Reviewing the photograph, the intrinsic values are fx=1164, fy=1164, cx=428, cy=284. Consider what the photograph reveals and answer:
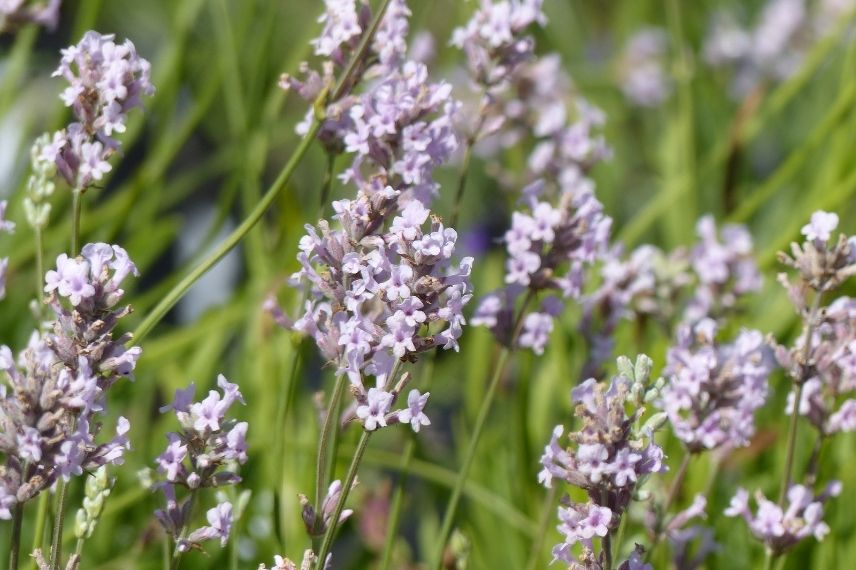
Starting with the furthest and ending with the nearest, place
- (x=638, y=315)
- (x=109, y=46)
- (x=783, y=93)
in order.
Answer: (x=783, y=93)
(x=638, y=315)
(x=109, y=46)

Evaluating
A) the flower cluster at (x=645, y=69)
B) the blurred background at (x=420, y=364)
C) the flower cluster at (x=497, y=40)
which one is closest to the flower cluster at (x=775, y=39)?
the flower cluster at (x=645, y=69)

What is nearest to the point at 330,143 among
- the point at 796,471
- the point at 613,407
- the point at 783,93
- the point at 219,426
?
the point at 219,426

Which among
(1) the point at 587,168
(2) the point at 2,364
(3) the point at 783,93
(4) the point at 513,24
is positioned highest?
(3) the point at 783,93

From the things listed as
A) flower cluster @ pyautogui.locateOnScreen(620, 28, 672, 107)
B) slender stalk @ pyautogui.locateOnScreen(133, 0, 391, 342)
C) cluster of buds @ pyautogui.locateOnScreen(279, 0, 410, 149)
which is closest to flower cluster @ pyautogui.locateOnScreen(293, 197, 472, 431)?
slender stalk @ pyautogui.locateOnScreen(133, 0, 391, 342)

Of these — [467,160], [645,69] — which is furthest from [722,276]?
[645,69]

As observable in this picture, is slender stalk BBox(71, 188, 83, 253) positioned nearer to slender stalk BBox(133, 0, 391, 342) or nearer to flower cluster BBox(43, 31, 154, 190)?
flower cluster BBox(43, 31, 154, 190)

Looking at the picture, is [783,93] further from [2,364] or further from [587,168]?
[2,364]
